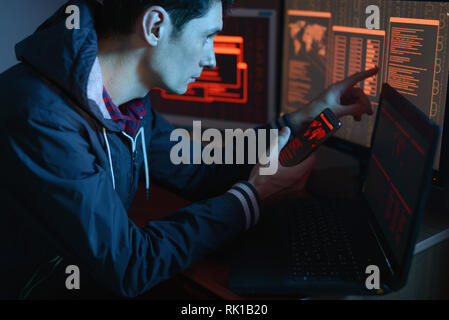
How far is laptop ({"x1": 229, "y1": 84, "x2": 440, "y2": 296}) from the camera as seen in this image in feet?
2.45

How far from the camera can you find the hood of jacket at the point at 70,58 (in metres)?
0.85

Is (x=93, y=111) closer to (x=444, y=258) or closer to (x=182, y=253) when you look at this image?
(x=182, y=253)

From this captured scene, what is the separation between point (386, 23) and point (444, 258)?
1.79ft

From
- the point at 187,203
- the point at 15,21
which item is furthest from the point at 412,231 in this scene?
the point at 15,21

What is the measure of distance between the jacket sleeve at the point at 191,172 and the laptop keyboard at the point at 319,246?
0.83ft

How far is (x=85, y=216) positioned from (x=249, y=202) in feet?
1.12

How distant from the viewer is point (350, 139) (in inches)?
49.1

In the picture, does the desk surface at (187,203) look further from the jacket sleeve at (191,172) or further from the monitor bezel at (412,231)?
the monitor bezel at (412,231)

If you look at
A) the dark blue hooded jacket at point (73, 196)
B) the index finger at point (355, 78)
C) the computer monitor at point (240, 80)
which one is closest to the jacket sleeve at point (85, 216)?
the dark blue hooded jacket at point (73, 196)

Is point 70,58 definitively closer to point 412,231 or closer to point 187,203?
point 187,203

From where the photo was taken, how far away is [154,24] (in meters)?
0.96

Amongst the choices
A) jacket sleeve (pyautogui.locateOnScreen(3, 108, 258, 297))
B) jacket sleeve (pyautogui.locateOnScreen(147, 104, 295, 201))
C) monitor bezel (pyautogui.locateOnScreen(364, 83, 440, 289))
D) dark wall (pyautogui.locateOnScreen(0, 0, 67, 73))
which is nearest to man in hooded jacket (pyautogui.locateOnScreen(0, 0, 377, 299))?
jacket sleeve (pyautogui.locateOnScreen(3, 108, 258, 297))

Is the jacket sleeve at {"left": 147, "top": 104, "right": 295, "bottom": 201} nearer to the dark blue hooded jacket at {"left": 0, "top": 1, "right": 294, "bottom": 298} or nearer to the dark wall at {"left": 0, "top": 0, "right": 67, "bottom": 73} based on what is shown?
the dark blue hooded jacket at {"left": 0, "top": 1, "right": 294, "bottom": 298}

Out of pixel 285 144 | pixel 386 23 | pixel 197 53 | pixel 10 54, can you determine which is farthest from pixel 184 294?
pixel 10 54
